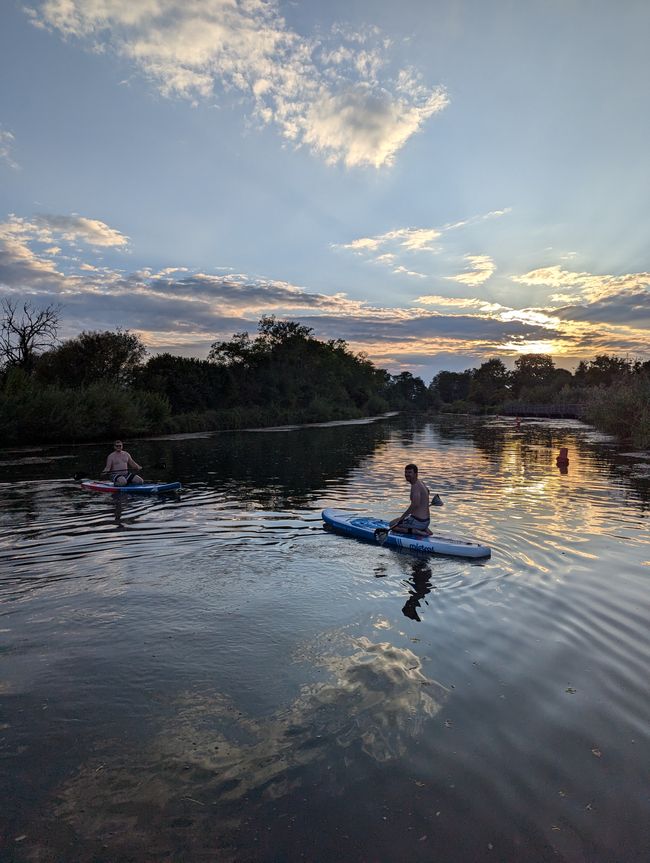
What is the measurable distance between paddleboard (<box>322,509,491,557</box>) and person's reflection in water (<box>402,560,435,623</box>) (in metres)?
0.56

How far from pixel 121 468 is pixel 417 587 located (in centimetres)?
1338

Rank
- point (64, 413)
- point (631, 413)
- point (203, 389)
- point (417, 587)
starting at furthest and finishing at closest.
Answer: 1. point (203, 389)
2. point (631, 413)
3. point (64, 413)
4. point (417, 587)

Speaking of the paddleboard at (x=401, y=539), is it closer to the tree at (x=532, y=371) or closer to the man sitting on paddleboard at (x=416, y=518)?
the man sitting on paddleboard at (x=416, y=518)

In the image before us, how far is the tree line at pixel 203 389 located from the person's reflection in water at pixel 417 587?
2727 centimetres

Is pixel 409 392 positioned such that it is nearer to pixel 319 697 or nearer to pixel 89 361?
pixel 89 361

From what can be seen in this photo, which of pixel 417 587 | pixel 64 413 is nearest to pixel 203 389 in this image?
pixel 64 413

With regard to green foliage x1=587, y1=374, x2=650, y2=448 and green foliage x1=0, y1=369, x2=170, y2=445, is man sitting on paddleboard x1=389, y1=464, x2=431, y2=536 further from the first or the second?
green foliage x1=0, y1=369, x2=170, y2=445

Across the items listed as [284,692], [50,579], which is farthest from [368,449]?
[284,692]

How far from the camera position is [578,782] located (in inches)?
184

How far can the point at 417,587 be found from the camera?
989cm

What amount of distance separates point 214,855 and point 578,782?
9.90 ft

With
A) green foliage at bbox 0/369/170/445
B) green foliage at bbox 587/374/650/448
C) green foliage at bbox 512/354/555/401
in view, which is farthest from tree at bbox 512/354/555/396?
green foliage at bbox 0/369/170/445

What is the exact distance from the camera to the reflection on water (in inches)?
163

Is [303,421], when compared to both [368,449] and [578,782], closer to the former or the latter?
[368,449]
